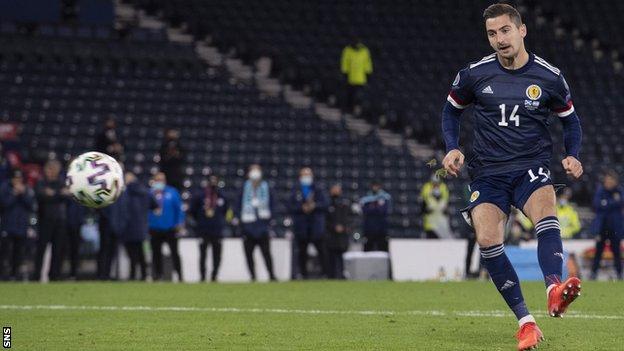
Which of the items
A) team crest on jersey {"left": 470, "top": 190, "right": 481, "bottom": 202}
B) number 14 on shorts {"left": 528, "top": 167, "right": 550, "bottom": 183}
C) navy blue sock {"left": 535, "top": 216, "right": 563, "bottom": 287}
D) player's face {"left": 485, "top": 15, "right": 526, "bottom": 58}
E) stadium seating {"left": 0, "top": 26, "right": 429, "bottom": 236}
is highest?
stadium seating {"left": 0, "top": 26, "right": 429, "bottom": 236}

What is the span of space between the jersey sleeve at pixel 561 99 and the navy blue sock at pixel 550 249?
2.69 feet

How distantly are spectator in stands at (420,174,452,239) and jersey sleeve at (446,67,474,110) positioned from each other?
48.6 feet

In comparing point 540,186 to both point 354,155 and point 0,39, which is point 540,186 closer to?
point 354,155

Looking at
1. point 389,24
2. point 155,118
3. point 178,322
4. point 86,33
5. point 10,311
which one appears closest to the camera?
point 178,322

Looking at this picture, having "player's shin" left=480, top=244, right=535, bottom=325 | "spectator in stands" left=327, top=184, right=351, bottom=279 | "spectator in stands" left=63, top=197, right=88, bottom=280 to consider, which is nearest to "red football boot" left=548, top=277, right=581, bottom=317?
"player's shin" left=480, top=244, right=535, bottom=325

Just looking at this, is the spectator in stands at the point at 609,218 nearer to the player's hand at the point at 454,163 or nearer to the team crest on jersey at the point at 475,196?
the team crest on jersey at the point at 475,196

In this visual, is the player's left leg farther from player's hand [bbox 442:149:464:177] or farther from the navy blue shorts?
player's hand [bbox 442:149:464:177]

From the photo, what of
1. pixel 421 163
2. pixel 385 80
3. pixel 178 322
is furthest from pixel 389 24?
pixel 178 322

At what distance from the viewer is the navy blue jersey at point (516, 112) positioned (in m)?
8.17

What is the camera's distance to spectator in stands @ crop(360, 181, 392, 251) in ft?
73.3

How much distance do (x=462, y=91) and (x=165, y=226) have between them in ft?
40.7

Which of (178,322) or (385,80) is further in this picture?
(385,80)

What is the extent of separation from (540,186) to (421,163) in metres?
20.9

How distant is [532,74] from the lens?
26.9 feet
